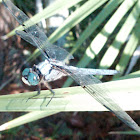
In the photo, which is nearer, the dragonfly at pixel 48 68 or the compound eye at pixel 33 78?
the dragonfly at pixel 48 68

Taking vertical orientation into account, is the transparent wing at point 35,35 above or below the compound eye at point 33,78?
above

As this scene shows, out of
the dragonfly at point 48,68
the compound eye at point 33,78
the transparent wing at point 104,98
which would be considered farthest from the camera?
the compound eye at point 33,78

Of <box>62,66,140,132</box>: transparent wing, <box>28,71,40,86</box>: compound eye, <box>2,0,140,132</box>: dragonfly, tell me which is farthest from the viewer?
<box>28,71,40,86</box>: compound eye

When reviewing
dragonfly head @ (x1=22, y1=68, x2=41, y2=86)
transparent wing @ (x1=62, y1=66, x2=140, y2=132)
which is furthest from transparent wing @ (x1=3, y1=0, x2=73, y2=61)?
transparent wing @ (x1=62, y1=66, x2=140, y2=132)

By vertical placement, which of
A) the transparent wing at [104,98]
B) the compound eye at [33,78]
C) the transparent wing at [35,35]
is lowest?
the transparent wing at [104,98]

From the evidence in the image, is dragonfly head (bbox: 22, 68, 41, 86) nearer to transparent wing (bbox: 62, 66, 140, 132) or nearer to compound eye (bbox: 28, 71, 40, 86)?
compound eye (bbox: 28, 71, 40, 86)

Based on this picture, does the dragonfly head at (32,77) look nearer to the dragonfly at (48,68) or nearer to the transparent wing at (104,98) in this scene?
the dragonfly at (48,68)

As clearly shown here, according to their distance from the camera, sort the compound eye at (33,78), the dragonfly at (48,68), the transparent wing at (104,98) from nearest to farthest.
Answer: the transparent wing at (104,98) → the dragonfly at (48,68) → the compound eye at (33,78)

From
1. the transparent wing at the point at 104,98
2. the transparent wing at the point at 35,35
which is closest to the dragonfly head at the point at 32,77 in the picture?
the transparent wing at the point at 35,35

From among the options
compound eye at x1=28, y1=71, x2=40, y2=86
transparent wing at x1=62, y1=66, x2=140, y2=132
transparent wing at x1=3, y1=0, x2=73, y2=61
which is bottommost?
transparent wing at x1=62, y1=66, x2=140, y2=132

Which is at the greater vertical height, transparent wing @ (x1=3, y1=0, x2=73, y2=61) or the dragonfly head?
transparent wing @ (x1=3, y1=0, x2=73, y2=61)
